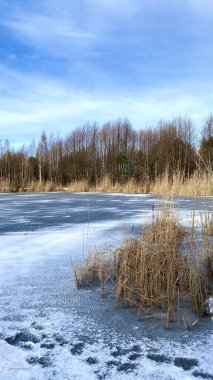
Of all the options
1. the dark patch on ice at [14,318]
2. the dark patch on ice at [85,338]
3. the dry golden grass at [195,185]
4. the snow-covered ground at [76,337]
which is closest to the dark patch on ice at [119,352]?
the snow-covered ground at [76,337]

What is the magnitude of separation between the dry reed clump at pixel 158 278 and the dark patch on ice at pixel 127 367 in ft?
1.27

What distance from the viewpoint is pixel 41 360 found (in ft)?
4.10

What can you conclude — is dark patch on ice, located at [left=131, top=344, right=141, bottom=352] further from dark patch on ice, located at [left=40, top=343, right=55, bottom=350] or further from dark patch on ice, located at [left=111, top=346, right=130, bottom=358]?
dark patch on ice, located at [left=40, top=343, right=55, bottom=350]

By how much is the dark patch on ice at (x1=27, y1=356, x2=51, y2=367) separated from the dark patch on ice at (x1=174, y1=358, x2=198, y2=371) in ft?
1.63

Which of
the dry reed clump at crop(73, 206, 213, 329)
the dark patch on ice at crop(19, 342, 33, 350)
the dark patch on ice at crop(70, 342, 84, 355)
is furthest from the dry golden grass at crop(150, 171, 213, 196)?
the dark patch on ice at crop(19, 342, 33, 350)

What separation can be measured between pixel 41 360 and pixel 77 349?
0.51 feet

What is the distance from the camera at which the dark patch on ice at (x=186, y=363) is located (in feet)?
4.01

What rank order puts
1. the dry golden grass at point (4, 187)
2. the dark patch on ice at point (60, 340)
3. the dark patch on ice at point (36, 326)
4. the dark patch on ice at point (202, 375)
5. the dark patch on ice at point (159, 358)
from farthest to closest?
the dry golden grass at point (4, 187) → the dark patch on ice at point (36, 326) → the dark patch on ice at point (60, 340) → the dark patch on ice at point (159, 358) → the dark patch on ice at point (202, 375)

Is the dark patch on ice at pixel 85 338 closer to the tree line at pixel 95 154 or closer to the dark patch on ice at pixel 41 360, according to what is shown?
the dark patch on ice at pixel 41 360

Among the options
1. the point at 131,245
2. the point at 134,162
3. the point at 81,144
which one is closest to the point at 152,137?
the point at 134,162

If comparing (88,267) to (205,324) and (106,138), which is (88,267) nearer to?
(205,324)

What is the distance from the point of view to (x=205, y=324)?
1617 mm

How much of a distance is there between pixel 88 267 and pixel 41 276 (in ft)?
1.06

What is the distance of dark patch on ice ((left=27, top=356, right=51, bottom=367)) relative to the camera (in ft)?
4.01
